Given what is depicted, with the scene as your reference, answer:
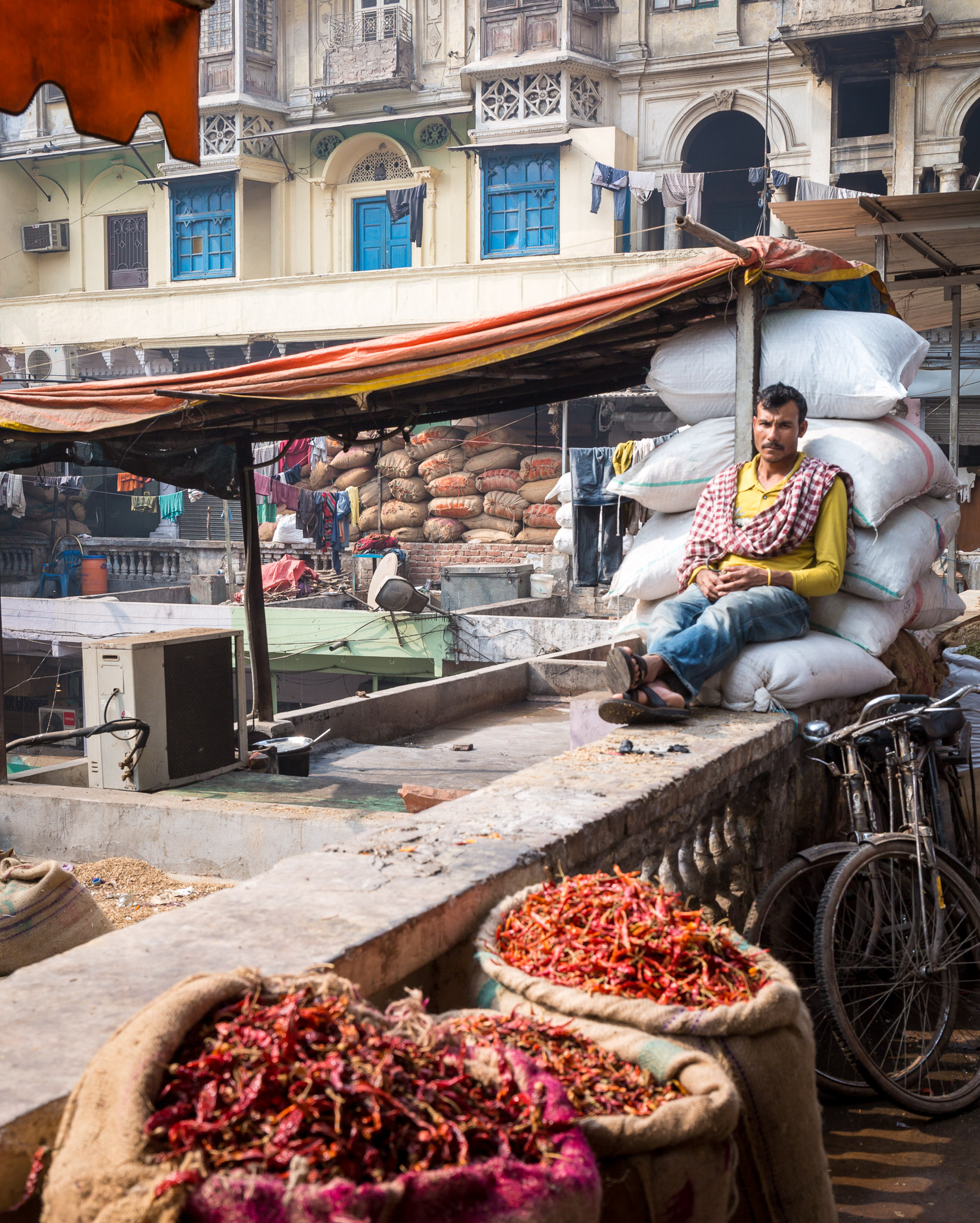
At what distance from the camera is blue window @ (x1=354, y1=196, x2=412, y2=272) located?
26594mm

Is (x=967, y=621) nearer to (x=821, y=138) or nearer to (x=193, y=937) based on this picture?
(x=193, y=937)

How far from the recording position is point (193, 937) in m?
1.94

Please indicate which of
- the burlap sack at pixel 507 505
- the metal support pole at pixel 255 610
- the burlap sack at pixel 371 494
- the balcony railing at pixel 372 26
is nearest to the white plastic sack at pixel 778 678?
the metal support pole at pixel 255 610

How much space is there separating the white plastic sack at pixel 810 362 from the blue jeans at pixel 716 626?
1.03m

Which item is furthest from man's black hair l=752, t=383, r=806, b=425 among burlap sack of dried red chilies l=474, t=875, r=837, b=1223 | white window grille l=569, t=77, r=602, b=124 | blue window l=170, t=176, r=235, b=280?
blue window l=170, t=176, r=235, b=280

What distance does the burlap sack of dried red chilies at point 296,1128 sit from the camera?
1192 millimetres

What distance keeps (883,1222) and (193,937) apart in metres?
1.90

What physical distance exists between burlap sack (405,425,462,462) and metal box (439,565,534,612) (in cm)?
615

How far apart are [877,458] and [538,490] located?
1807 cm

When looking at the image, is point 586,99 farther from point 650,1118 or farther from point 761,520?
point 650,1118

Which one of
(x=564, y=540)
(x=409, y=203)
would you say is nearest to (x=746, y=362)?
(x=564, y=540)

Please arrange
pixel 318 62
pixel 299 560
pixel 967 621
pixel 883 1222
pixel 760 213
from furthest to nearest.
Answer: pixel 318 62 → pixel 760 213 → pixel 299 560 → pixel 967 621 → pixel 883 1222

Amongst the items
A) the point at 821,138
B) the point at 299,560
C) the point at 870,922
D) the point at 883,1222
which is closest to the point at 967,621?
the point at 870,922

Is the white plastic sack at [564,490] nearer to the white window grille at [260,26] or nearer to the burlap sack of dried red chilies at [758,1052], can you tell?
the burlap sack of dried red chilies at [758,1052]
